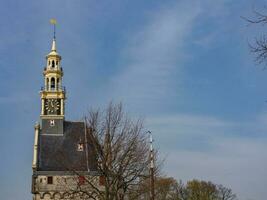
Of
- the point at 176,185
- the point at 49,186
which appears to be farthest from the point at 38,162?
the point at 176,185

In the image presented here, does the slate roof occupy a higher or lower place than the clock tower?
lower

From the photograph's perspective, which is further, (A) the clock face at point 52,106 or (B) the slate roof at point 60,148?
(A) the clock face at point 52,106

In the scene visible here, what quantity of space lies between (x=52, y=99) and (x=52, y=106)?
3.89 ft

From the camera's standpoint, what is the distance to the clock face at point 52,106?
73.3 metres

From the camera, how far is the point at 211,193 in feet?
301

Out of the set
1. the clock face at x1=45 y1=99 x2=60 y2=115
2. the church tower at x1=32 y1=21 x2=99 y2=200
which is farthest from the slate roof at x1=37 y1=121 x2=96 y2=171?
the clock face at x1=45 y1=99 x2=60 y2=115

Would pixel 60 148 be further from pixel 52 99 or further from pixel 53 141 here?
pixel 52 99

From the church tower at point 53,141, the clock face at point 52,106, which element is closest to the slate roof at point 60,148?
the church tower at point 53,141

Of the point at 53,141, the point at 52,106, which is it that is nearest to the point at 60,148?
the point at 53,141

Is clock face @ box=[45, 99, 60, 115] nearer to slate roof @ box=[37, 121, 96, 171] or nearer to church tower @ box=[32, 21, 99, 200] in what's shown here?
church tower @ box=[32, 21, 99, 200]

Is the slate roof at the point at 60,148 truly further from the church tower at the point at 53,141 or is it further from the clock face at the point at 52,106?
the clock face at the point at 52,106

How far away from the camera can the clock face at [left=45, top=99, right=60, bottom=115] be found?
73.3m

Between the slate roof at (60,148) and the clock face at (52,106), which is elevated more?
the clock face at (52,106)

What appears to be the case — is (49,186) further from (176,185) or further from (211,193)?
(211,193)
